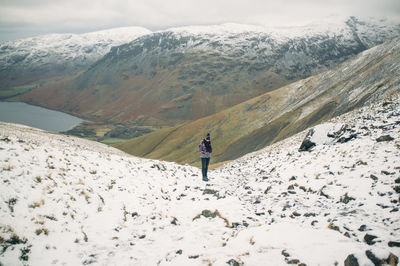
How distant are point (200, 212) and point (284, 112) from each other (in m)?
98.3

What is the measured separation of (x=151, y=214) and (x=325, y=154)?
13.8m

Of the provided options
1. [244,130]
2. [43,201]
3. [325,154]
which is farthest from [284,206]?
[244,130]

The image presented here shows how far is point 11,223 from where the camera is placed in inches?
366

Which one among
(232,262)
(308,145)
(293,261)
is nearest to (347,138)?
(308,145)

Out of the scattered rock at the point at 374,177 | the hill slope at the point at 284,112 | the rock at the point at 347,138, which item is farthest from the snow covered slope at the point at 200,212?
the hill slope at the point at 284,112

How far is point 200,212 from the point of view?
1334cm

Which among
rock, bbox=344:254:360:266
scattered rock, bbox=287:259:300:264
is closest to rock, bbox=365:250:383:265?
rock, bbox=344:254:360:266

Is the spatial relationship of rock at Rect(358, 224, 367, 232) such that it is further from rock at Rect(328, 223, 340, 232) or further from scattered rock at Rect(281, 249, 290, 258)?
scattered rock at Rect(281, 249, 290, 258)

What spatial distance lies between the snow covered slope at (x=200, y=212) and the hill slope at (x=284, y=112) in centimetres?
5070

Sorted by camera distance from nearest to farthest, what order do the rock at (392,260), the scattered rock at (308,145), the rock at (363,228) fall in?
the rock at (392,260) → the rock at (363,228) → the scattered rock at (308,145)

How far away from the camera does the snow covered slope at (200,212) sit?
845 cm

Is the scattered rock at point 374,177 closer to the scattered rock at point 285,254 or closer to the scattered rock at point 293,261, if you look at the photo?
the scattered rock at point 285,254

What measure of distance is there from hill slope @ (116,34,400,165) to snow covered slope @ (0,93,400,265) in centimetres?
5070

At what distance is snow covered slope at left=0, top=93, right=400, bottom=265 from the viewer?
8.45 metres
